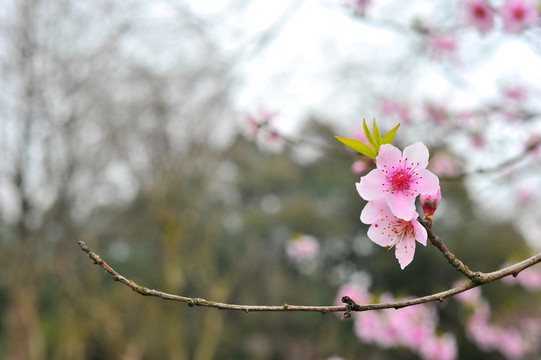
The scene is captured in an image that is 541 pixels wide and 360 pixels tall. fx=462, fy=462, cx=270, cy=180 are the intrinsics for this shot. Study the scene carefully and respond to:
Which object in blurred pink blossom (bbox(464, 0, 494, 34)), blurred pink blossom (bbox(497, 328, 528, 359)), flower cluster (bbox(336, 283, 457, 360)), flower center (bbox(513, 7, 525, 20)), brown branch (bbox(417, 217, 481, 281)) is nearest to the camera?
brown branch (bbox(417, 217, 481, 281))

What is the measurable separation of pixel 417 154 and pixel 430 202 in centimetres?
7

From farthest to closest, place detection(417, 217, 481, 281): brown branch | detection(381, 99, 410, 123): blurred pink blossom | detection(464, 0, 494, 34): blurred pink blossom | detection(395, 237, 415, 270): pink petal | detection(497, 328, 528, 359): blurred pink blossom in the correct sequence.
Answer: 1. detection(497, 328, 528, 359): blurred pink blossom
2. detection(381, 99, 410, 123): blurred pink blossom
3. detection(464, 0, 494, 34): blurred pink blossom
4. detection(395, 237, 415, 270): pink petal
5. detection(417, 217, 481, 281): brown branch

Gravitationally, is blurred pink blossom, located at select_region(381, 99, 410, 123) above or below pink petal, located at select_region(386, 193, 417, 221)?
above

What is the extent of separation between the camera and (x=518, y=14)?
1.75m

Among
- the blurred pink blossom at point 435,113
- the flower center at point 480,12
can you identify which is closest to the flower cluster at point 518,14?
the flower center at point 480,12

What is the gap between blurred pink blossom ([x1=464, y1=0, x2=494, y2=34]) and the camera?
1906 mm

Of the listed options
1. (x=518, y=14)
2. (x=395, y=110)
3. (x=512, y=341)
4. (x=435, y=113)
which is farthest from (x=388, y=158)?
(x=512, y=341)

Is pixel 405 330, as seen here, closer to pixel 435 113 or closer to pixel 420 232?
pixel 435 113

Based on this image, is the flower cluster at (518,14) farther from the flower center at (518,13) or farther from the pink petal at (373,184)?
the pink petal at (373,184)

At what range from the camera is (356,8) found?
2016mm

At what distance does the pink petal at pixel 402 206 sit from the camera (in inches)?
25.9

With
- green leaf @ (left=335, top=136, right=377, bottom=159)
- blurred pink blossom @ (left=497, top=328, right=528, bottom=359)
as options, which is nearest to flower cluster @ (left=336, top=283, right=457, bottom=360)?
blurred pink blossom @ (left=497, top=328, right=528, bottom=359)

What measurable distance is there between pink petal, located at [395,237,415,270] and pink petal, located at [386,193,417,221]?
9cm

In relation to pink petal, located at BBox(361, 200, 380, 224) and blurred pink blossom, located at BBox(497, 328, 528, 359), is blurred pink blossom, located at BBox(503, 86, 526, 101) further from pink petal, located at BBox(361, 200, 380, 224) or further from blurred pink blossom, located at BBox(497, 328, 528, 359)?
pink petal, located at BBox(361, 200, 380, 224)
